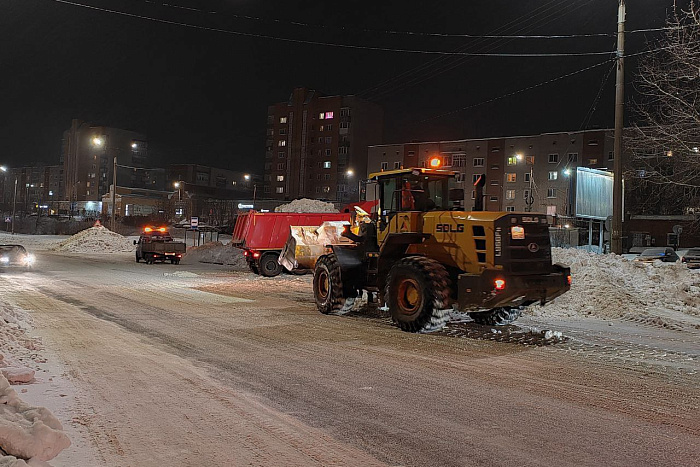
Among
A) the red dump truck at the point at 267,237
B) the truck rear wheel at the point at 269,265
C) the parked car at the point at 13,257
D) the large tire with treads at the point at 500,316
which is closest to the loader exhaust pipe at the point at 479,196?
the large tire with treads at the point at 500,316

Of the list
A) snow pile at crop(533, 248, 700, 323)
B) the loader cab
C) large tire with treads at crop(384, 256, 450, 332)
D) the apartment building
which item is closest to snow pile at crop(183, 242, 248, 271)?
snow pile at crop(533, 248, 700, 323)

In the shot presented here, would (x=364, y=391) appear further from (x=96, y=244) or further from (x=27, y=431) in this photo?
(x=96, y=244)

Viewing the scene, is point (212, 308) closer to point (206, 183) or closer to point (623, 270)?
point (623, 270)

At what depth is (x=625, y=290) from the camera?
1505cm

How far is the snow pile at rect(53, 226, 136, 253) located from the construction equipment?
118ft

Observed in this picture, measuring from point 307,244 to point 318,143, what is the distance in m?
76.4

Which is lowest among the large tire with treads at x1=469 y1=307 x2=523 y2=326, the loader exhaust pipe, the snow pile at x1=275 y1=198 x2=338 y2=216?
the large tire with treads at x1=469 y1=307 x2=523 y2=326

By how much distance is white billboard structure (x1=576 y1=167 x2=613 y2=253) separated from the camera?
23.8m

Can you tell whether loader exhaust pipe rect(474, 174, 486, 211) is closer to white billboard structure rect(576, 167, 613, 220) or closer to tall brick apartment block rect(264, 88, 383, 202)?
white billboard structure rect(576, 167, 613, 220)

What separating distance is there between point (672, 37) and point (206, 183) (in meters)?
113

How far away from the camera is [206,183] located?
12294 centimetres

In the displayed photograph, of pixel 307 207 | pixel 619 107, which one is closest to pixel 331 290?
pixel 619 107

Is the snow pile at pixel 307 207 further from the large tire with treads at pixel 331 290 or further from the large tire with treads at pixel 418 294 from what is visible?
the large tire with treads at pixel 418 294

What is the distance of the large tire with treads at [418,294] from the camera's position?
10750mm
